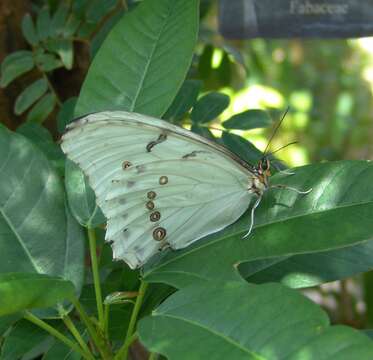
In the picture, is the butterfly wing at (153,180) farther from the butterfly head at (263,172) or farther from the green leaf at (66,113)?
the green leaf at (66,113)

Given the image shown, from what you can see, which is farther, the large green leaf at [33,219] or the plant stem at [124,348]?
the large green leaf at [33,219]

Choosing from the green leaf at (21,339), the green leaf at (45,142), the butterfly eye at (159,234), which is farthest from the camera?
the green leaf at (45,142)

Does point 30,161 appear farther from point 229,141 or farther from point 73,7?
point 73,7

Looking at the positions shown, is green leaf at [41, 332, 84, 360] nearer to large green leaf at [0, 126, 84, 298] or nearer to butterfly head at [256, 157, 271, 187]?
large green leaf at [0, 126, 84, 298]

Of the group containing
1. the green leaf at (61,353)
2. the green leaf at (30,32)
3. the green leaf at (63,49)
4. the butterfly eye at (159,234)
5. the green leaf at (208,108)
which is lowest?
the green leaf at (61,353)

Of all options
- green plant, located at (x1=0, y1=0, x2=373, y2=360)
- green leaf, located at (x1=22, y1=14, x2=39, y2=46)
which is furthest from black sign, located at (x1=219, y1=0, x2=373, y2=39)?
green leaf, located at (x1=22, y1=14, x2=39, y2=46)

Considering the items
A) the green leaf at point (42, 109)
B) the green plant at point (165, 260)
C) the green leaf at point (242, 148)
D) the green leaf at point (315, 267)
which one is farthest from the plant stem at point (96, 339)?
the green leaf at point (42, 109)

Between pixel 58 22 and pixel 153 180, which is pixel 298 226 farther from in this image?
pixel 58 22
